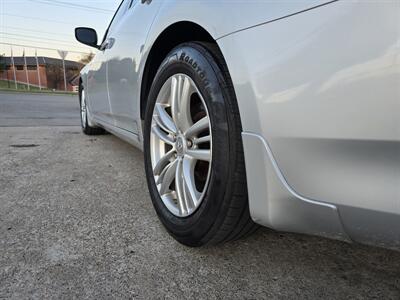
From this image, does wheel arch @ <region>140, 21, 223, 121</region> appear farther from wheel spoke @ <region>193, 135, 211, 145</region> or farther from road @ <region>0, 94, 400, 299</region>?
road @ <region>0, 94, 400, 299</region>

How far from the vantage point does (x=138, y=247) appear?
1.50 m

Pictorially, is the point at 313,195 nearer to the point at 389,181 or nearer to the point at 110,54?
the point at 389,181

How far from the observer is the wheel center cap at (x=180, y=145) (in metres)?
1.55

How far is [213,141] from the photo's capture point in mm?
1252

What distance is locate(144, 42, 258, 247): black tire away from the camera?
46.3 inches

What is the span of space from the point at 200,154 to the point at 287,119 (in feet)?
1.63

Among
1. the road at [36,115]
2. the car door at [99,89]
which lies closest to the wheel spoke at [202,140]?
the car door at [99,89]

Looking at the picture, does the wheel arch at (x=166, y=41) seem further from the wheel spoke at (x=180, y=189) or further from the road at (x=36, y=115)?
the road at (x=36, y=115)

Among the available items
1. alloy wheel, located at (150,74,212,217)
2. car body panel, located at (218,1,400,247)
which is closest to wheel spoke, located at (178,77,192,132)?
alloy wheel, located at (150,74,212,217)

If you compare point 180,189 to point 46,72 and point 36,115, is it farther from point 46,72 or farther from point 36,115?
point 46,72

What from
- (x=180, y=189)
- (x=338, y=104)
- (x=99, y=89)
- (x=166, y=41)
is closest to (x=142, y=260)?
(x=180, y=189)

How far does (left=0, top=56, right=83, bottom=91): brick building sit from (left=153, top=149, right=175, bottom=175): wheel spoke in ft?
151

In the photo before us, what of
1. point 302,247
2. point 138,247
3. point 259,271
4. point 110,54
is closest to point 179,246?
point 138,247

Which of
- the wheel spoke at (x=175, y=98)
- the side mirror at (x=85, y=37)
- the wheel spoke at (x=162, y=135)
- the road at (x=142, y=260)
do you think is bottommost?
the road at (x=142, y=260)
